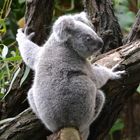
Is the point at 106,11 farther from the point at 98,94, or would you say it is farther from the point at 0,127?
the point at 0,127

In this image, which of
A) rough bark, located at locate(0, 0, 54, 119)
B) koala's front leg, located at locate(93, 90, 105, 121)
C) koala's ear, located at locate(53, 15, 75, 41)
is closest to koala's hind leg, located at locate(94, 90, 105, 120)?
koala's front leg, located at locate(93, 90, 105, 121)

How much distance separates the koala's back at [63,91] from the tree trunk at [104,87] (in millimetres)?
129

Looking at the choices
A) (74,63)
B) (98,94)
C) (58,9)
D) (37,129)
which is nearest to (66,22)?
(74,63)

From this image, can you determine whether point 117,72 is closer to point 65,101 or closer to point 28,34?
point 65,101

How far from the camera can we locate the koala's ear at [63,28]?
7.22ft

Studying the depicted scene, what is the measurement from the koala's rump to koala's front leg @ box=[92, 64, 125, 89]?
0.14m

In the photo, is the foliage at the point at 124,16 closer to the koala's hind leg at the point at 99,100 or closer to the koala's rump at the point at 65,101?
the koala's hind leg at the point at 99,100

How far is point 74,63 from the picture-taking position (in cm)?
227

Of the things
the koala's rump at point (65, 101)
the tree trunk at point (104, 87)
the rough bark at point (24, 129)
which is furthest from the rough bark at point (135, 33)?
the rough bark at point (24, 129)

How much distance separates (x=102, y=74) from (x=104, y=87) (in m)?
0.14

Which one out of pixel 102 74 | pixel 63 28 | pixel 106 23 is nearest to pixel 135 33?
pixel 106 23

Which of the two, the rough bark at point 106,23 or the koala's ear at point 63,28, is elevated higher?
the koala's ear at point 63,28

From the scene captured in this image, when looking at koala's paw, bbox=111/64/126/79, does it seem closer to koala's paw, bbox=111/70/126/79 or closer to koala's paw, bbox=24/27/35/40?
koala's paw, bbox=111/70/126/79

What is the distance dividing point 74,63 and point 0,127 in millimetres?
583
